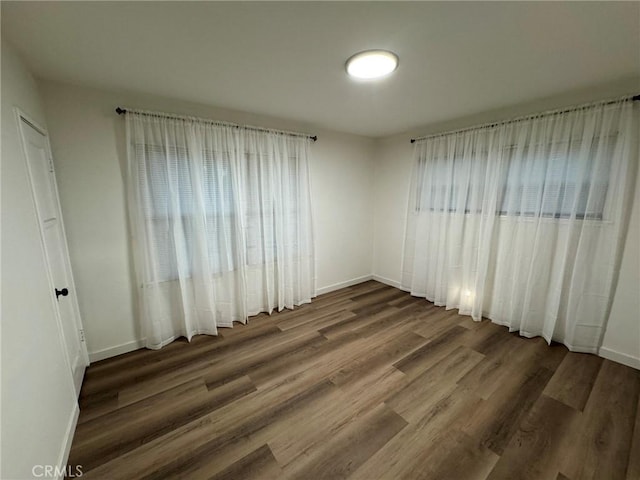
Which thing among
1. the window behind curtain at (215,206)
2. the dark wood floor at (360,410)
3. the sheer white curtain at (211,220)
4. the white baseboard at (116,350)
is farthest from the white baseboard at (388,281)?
the white baseboard at (116,350)

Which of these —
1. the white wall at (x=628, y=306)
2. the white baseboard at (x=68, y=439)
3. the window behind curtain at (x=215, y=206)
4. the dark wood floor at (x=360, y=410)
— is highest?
the window behind curtain at (x=215, y=206)

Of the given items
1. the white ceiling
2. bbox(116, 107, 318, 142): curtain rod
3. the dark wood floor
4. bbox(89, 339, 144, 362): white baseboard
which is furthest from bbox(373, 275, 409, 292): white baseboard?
bbox(89, 339, 144, 362): white baseboard

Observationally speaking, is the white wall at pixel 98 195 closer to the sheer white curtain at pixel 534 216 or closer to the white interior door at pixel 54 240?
the white interior door at pixel 54 240

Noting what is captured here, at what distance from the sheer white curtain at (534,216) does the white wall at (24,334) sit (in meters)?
3.74

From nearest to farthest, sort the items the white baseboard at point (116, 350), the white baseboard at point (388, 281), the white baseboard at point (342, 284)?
the white baseboard at point (116, 350), the white baseboard at point (342, 284), the white baseboard at point (388, 281)

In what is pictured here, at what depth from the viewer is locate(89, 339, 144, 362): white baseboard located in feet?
7.61

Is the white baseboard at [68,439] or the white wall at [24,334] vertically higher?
the white wall at [24,334]

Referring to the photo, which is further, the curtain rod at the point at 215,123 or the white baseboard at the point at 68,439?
the curtain rod at the point at 215,123

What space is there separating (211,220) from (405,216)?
2779 mm

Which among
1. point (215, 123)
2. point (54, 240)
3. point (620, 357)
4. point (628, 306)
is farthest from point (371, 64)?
point (620, 357)

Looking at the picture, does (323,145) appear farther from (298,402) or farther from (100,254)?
(298,402)

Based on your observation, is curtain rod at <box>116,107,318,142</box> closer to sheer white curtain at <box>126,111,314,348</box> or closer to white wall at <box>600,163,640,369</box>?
sheer white curtain at <box>126,111,314,348</box>

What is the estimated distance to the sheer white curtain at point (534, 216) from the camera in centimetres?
219

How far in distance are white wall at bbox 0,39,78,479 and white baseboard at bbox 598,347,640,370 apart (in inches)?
160
